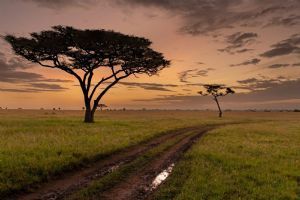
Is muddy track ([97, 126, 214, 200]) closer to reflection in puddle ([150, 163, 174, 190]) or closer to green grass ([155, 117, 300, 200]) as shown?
reflection in puddle ([150, 163, 174, 190])

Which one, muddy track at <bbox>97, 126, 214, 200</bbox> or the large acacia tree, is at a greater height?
the large acacia tree

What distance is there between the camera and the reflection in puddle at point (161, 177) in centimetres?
1169

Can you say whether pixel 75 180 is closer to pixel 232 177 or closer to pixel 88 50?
pixel 232 177

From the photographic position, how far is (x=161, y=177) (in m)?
13.0

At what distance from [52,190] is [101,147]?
350 inches

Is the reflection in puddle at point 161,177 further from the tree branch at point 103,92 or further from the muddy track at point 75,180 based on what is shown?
the tree branch at point 103,92

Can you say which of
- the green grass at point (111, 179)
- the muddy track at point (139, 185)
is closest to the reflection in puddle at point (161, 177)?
the muddy track at point (139, 185)

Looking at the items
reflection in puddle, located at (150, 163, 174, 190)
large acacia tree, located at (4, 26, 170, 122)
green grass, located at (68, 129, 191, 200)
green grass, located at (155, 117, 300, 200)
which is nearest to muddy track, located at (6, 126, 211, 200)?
green grass, located at (68, 129, 191, 200)

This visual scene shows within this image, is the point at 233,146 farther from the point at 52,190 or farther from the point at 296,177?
the point at 52,190

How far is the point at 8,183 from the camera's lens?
11.6m

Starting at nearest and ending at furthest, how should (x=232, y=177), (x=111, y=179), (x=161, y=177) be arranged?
(x=111, y=179) < (x=161, y=177) < (x=232, y=177)

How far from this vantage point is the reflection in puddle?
38.3 feet

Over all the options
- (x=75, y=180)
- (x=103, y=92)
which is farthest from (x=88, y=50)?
(x=75, y=180)

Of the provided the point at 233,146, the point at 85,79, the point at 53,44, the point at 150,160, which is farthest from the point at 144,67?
the point at 150,160
